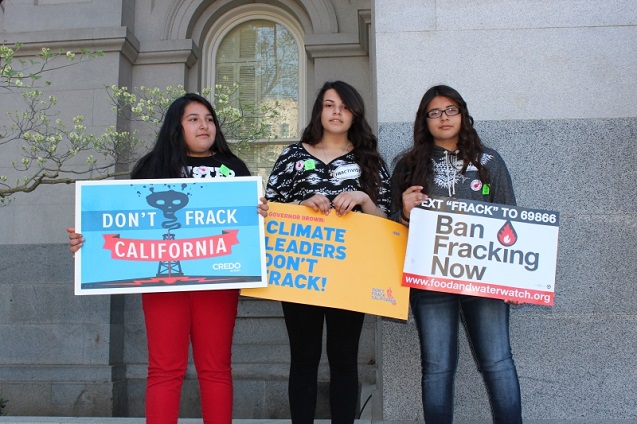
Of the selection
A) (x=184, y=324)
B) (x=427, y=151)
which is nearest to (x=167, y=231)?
(x=184, y=324)

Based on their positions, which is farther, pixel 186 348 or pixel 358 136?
pixel 358 136

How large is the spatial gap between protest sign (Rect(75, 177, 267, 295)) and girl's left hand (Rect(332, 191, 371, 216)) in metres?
0.43

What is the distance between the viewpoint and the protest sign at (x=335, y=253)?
3062 mm

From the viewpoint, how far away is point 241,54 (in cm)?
800

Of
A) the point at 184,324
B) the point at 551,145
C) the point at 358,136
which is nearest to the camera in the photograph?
the point at 184,324

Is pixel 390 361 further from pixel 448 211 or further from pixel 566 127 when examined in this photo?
pixel 566 127

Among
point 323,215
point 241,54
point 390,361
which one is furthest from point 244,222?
point 241,54

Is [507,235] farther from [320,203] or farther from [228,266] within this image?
[228,266]

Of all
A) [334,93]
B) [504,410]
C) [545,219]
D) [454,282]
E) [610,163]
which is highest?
[334,93]

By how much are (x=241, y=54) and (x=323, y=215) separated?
5519mm

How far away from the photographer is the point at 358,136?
3260 mm

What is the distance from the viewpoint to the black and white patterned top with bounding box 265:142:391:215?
3.16m

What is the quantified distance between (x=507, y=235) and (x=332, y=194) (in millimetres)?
969

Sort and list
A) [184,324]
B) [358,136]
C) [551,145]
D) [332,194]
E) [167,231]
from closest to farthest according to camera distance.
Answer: [184,324] → [167,231] → [332,194] → [358,136] → [551,145]
